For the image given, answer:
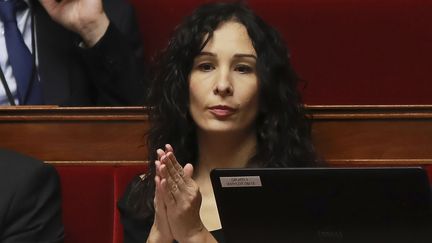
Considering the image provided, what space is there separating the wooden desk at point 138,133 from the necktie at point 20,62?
2.5 inches

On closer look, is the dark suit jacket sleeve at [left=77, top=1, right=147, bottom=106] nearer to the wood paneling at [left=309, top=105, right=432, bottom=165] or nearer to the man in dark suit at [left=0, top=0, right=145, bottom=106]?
the man in dark suit at [left=0, top=0, right=145, bottom=106]

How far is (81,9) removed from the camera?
35.5 inches

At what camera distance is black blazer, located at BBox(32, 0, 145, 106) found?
0.89 metres

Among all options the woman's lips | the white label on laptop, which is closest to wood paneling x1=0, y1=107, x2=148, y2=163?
the woman's lips

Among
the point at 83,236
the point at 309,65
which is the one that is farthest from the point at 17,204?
the point at 309,65

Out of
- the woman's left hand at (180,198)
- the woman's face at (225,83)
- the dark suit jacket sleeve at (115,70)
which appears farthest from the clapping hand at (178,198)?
the dark suit jacket sleeve at (115,70)

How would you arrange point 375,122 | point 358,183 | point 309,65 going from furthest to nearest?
point 309,65 < point 375,122 < point 358,183

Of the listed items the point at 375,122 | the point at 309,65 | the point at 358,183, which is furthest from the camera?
the point at 309,65

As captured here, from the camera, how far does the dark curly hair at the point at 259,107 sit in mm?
773

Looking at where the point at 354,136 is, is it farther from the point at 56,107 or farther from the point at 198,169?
the point at 56,107

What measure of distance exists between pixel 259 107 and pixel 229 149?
4cm

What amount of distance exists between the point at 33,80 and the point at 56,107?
0.25 feet

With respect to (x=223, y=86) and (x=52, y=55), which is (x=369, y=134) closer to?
(x=223, y=86)

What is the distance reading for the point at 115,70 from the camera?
89cm
